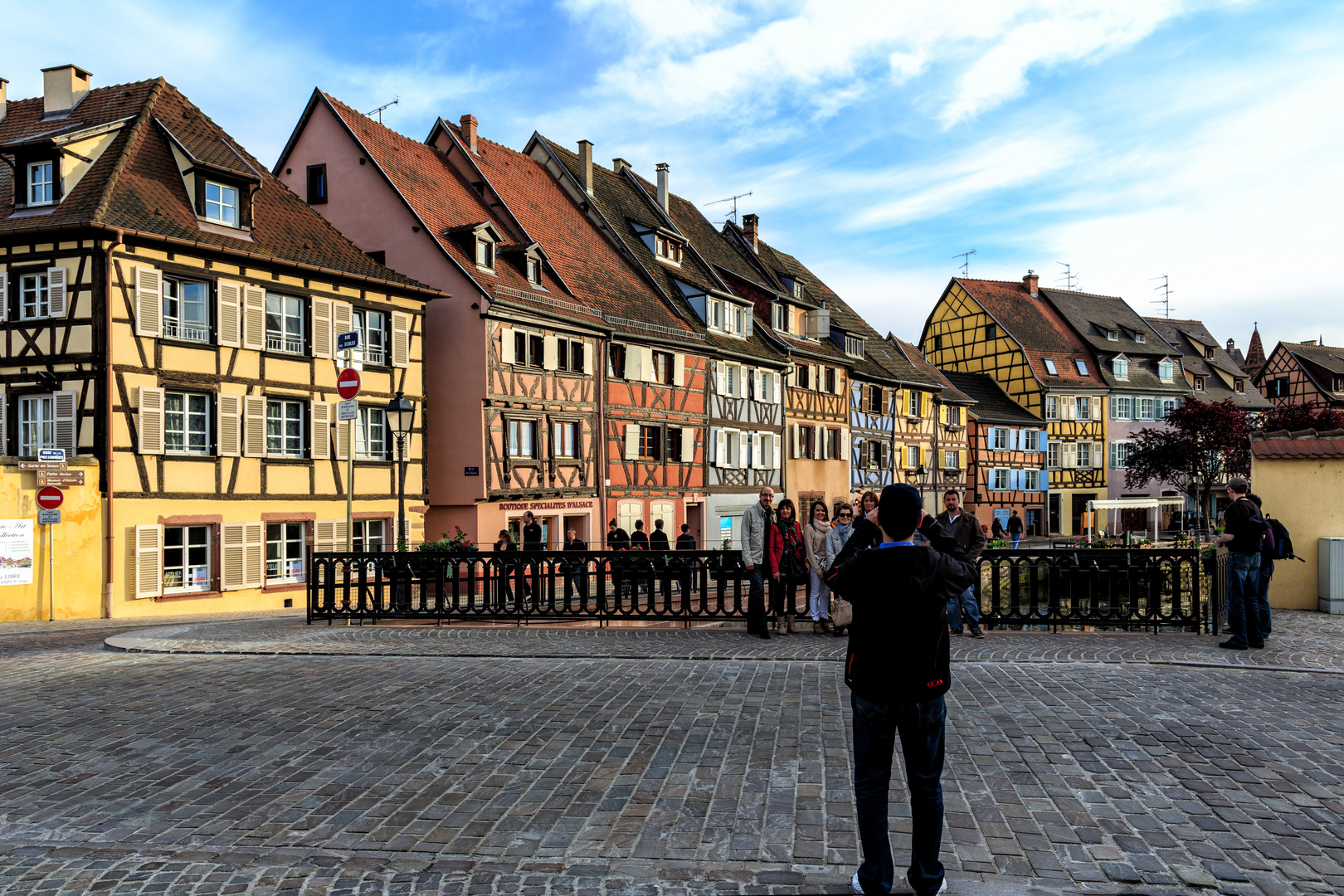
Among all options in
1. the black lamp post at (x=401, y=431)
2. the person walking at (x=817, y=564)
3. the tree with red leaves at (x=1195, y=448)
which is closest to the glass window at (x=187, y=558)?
the black lamp post at (x=401, y=431)

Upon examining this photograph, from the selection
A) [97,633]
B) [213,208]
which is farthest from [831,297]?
[97,633]

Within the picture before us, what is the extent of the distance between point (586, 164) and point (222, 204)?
18097 mm

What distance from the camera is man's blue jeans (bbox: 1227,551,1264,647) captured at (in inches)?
435

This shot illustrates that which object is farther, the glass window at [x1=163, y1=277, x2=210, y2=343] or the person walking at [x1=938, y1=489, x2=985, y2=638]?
the glass window at [x1=163, y1=277, x2=210, y2=343]

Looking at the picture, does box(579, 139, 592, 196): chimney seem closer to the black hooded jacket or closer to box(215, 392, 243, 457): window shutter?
box(215, 392, 243, 457): window shutter

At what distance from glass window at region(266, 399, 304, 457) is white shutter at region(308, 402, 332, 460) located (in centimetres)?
23

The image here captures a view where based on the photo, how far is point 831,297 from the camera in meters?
53.4

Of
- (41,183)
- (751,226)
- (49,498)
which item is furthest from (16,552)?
(751,226)

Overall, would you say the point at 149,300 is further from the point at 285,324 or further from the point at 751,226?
the point at 751,226

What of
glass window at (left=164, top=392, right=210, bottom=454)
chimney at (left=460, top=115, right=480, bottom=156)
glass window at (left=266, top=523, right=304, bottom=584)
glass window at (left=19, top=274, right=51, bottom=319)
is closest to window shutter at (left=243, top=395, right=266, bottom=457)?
glass window at (left=164, top=392, right=210, bottom=454)

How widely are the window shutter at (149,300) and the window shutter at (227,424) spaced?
2122mm

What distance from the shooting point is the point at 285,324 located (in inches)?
1014

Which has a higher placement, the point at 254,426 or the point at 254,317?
the point at 254,317

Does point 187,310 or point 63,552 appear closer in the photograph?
point 63,552
